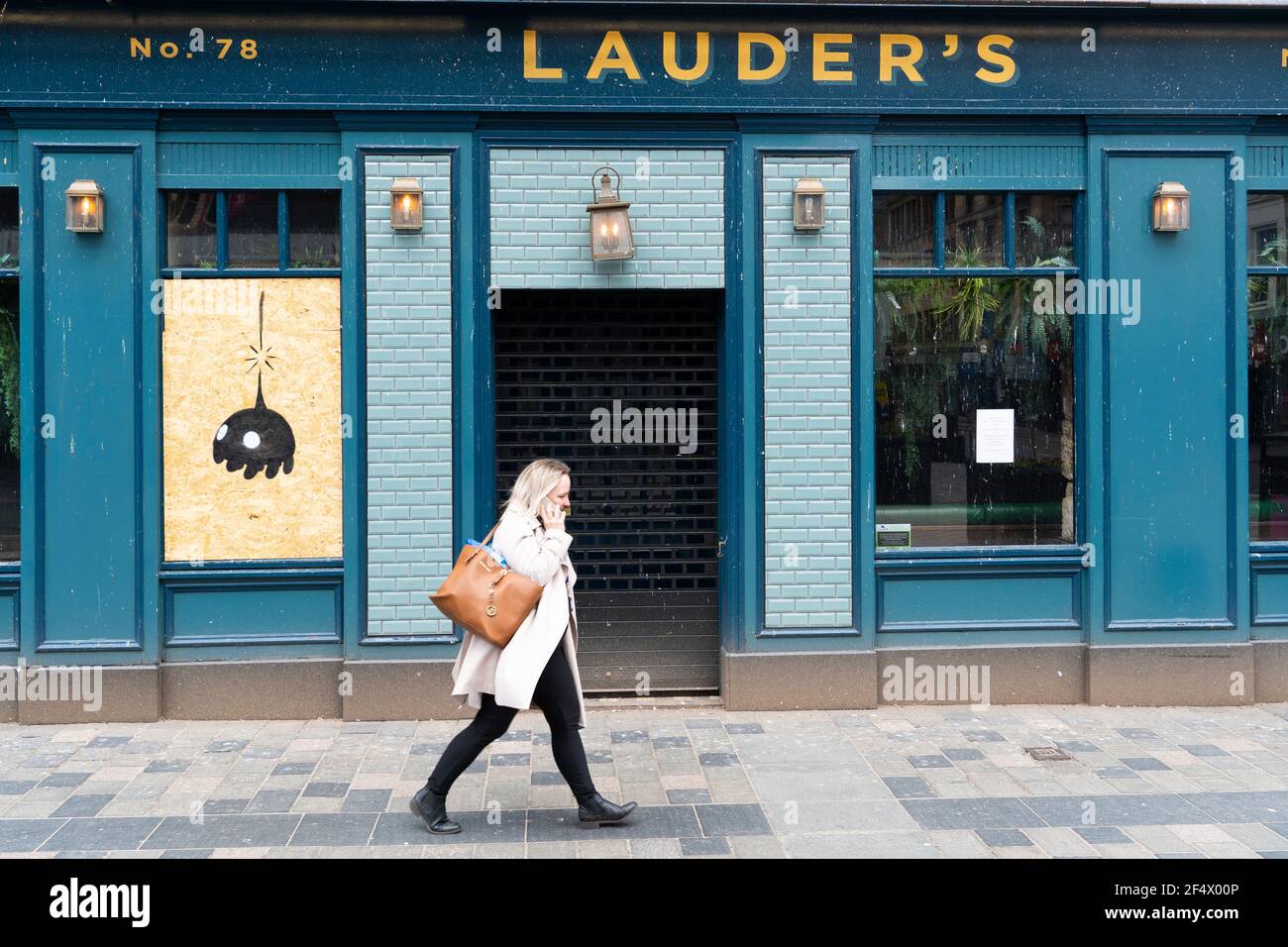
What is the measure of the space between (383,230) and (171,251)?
1.44 meters

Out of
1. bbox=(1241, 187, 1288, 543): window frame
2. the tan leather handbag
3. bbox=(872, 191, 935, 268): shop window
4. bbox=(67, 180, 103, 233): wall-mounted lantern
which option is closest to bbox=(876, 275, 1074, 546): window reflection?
bbox=(872, 191, 935, 268): shop window

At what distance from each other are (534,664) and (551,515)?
2.34ft

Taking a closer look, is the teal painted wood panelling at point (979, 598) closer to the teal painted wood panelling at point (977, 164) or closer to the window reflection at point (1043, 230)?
the window reflection at point (1043, 230)

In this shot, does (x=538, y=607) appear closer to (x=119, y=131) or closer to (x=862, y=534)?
(x=862, y=534)

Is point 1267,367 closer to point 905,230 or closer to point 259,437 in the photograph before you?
point 905,230

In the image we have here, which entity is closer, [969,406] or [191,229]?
[191,229]

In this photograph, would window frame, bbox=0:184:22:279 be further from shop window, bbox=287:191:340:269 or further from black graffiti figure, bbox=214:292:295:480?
shop window, bbox=287:191:340:269

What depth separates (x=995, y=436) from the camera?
8.72 meters

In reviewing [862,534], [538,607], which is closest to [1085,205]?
[862,534]

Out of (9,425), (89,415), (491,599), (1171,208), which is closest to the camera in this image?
(491,599)

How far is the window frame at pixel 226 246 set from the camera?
26.8 ft

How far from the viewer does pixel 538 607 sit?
5.82 m

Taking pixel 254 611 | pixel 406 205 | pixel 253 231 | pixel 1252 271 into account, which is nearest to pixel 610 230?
pixel 406 205

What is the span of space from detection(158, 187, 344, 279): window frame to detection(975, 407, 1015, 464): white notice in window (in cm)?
461
